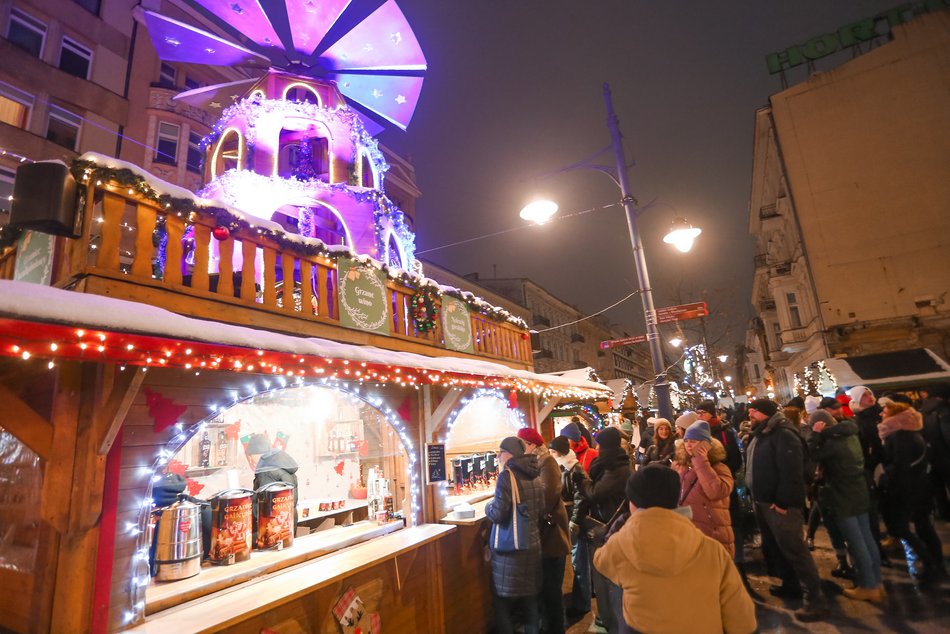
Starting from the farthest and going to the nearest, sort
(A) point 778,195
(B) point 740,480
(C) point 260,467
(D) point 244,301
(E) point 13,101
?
1. (A) point 778,195
2. (E) point 13,101
3. (B) point 740,480
4. (C) point 260,467
5. (D) point 244,301

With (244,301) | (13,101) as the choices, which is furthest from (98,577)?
(13,101)

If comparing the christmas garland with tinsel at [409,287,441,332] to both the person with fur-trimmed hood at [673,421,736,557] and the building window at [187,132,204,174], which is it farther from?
the building window at [187,132,204,174]

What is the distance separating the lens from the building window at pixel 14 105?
51.9ft

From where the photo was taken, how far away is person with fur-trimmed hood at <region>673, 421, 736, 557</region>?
201 inches

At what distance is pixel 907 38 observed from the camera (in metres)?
20.6

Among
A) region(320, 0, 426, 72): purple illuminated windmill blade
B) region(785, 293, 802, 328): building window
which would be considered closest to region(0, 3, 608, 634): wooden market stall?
region(320, 0, 426, 72): purple illuminated windmill blade

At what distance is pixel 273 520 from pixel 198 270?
262 centimetres

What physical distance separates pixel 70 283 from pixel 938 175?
90.7ft

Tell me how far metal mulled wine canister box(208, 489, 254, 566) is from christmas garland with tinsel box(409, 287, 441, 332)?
10.6ft

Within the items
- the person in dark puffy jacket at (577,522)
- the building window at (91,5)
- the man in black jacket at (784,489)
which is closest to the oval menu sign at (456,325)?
the person in dark puffy jacket at (577,522)

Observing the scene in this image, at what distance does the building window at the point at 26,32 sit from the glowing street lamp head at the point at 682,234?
22.1 m

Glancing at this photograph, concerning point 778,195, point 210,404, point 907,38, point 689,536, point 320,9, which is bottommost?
point 689,536

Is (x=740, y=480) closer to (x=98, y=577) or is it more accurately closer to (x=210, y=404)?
(x=210, y=404)

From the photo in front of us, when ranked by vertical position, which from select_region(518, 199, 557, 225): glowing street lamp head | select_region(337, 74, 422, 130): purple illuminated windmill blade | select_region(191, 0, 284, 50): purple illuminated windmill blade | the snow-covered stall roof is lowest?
the snow-covered stall roof
